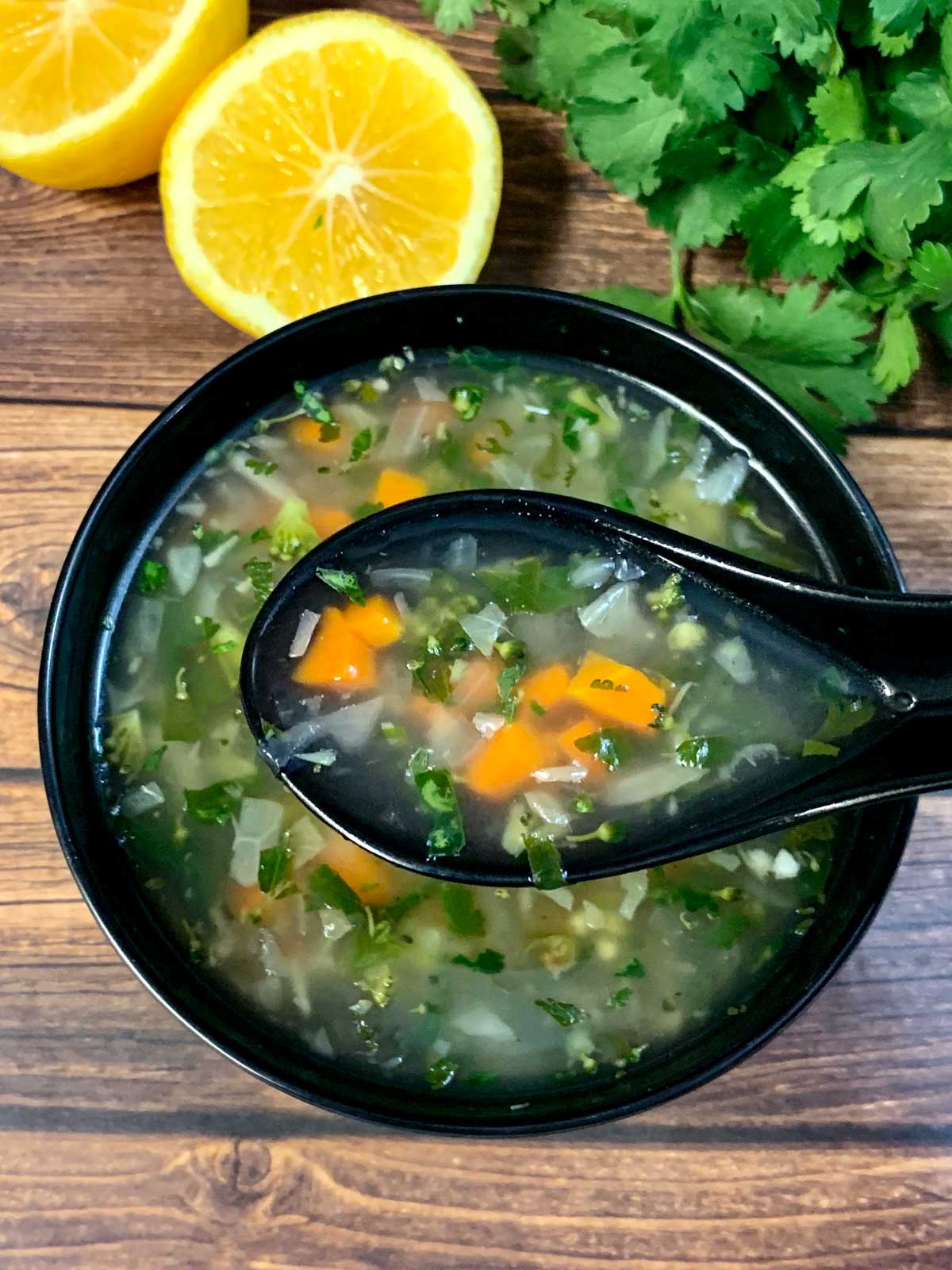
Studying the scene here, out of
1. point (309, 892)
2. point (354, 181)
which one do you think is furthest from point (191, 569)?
point (354, 181)

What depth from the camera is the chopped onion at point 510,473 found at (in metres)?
1.66

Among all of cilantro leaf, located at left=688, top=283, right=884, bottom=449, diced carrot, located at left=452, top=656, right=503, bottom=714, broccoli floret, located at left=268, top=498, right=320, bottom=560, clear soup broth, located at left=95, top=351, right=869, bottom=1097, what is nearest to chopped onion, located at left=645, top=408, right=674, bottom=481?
clear soup broth, located at left=95, top=351, right=869, bottom=1097

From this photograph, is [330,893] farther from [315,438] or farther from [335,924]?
[315,438]

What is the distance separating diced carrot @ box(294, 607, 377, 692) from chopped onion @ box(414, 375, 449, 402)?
0.40m

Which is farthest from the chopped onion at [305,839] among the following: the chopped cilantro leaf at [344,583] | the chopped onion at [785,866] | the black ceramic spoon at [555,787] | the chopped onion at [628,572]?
the chopped onion at [785,866]

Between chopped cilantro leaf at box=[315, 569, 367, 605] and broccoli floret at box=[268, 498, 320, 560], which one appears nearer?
chopped cilantro leaf at box=[315, 569, 367, 605]

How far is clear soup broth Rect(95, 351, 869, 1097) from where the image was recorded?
4.89 ft

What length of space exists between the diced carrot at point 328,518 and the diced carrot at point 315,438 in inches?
3.4

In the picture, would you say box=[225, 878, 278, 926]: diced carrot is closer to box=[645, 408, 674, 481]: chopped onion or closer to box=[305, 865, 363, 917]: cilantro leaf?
box=[305, 865, 363, 917]: cilantro leaf

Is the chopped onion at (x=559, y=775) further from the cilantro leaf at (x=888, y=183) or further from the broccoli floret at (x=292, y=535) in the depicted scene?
the cilantro leaf at (x=888, y=183)

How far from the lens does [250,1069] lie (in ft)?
4.69

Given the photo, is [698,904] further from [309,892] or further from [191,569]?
[191,569]

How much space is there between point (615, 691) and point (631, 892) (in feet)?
0.97

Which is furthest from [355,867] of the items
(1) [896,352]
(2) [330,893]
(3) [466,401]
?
(1) [896,352]
